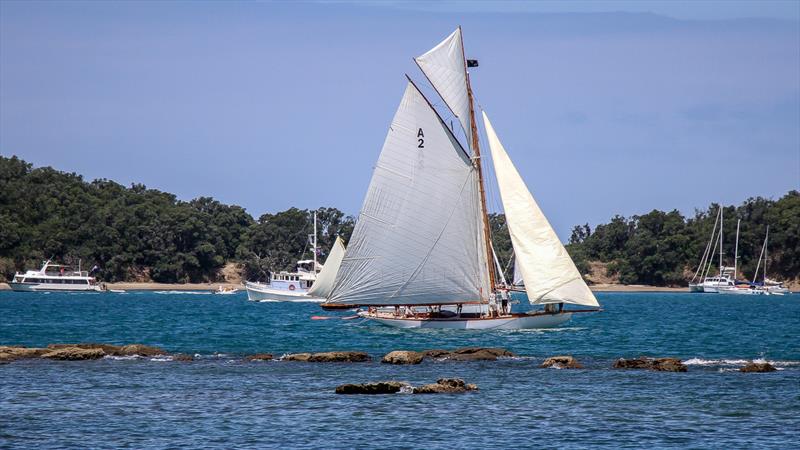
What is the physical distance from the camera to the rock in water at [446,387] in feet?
117

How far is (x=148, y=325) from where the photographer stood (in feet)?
252

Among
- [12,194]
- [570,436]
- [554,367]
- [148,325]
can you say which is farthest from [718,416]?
[12,194]

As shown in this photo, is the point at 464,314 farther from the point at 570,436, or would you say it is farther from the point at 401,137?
the point at 570,436

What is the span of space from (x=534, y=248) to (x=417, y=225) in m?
6.47

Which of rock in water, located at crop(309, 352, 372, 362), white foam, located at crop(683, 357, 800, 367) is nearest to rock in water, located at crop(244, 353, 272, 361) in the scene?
rock in water, located at crop(309, 352, 372, 362)

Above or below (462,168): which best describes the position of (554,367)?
below

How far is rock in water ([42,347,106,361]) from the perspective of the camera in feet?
152

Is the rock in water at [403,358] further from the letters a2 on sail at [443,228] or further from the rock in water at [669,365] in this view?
the letters a2 on sail at [443,228]

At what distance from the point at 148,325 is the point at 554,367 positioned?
3950cm

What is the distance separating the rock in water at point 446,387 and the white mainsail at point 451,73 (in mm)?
29838

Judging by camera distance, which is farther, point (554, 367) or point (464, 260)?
point (464, 260)

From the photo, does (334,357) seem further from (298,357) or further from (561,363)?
(561,363)

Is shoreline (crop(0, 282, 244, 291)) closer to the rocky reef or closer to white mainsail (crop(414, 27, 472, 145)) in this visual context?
white mainsail (crop(414, 27, 472, 145))

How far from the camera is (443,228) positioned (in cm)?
6322
